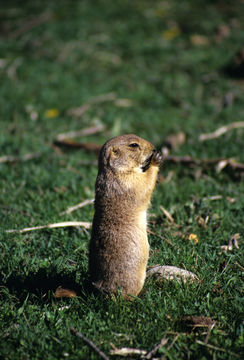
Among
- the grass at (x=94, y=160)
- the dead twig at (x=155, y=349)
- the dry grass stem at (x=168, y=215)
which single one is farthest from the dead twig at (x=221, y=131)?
the dead twig at (x=155, y=349)

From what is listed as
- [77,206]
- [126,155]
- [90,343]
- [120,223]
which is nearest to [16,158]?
[77,206]

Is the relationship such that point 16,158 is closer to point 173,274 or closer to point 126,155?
point 126,155

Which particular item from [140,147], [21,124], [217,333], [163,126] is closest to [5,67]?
[21,124]

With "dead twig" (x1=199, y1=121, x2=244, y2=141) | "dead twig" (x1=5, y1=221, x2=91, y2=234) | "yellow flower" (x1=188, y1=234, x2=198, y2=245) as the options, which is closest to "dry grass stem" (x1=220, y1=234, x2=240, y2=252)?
"yellow flower" (x1=188, y1=234, x2=198, y2=245)

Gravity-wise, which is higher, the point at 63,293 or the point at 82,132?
the point at 63,293

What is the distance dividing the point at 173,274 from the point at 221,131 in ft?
11.3

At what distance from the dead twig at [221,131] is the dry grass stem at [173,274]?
10.3 feet

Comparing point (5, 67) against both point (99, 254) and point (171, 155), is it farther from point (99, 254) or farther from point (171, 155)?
point (99, 254)

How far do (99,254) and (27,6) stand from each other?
1017 centimetres

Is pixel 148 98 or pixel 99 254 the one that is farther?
pixel 148 98

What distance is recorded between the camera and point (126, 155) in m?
3.52

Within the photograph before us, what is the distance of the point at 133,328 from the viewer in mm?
2953

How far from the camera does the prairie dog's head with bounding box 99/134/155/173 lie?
135 inches

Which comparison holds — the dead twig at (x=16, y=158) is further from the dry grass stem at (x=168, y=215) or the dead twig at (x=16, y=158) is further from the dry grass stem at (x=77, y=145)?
the dry grass stem at (x=168, y=215)
